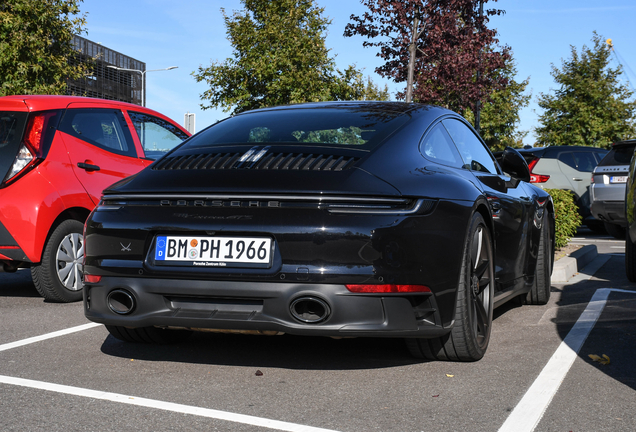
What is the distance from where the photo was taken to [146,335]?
14.5ft

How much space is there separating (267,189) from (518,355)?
1884 mm

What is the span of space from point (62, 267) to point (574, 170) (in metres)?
11.7

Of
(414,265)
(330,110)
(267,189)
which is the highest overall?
(330,110)

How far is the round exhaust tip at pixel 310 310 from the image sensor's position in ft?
11.0

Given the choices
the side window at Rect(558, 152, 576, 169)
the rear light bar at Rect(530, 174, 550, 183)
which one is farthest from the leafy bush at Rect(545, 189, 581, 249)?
the side window at Rect(558, 152, 576, 169)

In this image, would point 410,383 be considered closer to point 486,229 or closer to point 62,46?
point 486,229

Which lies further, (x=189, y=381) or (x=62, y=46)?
(x=62, y=46)

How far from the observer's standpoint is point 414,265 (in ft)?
11.2

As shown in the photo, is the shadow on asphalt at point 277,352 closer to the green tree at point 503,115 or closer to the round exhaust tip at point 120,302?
the round exhaust tip at point 120,302

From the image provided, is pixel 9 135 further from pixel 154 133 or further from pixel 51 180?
pixel 154 133

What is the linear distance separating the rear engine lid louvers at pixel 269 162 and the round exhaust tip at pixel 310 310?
2.07 ft

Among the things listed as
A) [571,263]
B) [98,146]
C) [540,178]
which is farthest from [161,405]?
[540,178]

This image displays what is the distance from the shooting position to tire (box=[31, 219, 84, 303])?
19.9 ft

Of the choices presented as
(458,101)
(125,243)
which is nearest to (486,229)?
(125,243)
